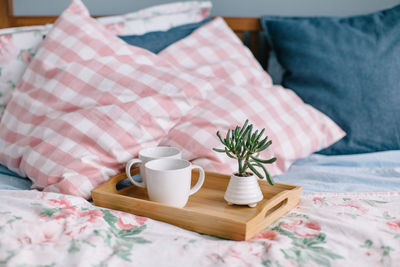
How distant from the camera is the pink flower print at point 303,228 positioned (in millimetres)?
788

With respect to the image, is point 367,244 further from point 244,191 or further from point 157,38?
point 157,38

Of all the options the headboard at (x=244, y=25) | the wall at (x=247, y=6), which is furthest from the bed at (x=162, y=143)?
the wall at (x=247, y=6)

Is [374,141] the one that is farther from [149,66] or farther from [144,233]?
[144,233]

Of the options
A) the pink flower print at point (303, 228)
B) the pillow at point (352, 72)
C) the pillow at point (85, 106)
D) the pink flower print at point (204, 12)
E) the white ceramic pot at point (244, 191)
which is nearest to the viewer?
the pink flower print at point (303, 228)

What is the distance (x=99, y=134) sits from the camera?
3.41 feet

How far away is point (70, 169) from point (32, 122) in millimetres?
219

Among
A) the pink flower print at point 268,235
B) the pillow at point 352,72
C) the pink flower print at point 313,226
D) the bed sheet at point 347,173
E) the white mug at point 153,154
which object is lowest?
the bed sheet at point 347,173

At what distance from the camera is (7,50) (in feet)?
4.23

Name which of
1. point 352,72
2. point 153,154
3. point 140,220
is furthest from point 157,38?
point 140,220

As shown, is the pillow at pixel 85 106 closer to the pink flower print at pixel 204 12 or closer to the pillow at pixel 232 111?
the pillow at pixel 232 111

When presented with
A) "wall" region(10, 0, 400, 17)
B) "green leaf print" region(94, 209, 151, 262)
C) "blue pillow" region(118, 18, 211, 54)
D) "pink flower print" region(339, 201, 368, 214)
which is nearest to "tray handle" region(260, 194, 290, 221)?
"pink flower print" region(339, 201, 368, 214)

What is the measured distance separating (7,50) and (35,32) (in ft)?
0.34

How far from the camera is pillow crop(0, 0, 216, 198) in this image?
3.36 feet

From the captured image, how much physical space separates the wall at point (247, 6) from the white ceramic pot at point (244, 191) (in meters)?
1.12
